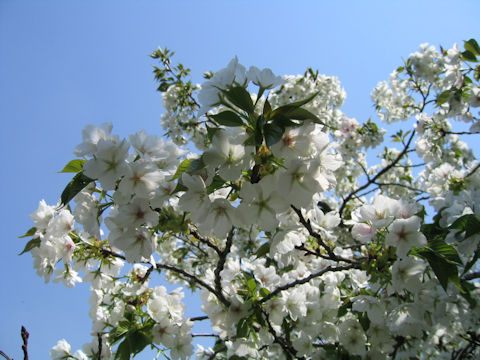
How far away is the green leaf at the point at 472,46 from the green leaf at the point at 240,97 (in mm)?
2846

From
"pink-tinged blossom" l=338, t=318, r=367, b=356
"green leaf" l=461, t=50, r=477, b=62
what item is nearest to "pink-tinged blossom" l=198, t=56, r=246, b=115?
"pink-tinged blossom" l=338, t=318, r=367, b=356

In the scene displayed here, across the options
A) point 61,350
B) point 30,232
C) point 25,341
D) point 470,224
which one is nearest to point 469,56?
point 470,224

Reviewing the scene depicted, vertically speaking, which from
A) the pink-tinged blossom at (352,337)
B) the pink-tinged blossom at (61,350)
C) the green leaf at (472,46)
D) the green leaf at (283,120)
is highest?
the green leaf at (472,46)

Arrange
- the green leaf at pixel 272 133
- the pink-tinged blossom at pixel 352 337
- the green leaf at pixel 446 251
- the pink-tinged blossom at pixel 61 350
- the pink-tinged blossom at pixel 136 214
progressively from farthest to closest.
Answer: the pink-tinged blossom at pixel 61 350 < the pink-tinged blossom at pixel 352 337 < the green leaf at pixel 446 251 < the pink-tinged blossom at pixel 136 214 < the green leaf at pixel 272 133

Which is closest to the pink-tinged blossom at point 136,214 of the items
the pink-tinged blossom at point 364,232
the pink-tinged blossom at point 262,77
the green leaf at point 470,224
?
the pink-tinged blossom at point 262,77

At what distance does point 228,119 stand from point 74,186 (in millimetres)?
739

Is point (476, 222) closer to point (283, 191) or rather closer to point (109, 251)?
point (283, 191)

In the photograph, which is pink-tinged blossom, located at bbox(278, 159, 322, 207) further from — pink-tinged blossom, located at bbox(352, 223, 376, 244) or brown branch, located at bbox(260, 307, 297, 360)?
brown branch, located at bbox(260, 307, 297, 360)

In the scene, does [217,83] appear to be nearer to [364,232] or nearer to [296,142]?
[296,142]

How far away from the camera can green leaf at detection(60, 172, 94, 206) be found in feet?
4.33

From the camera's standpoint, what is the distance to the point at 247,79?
121 cm

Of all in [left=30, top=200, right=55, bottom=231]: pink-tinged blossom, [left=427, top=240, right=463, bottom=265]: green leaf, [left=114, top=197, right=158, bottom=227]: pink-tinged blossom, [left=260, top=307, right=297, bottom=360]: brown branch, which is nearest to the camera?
[left=114, top=197, right=158, bottom=227]: pink-tinged blossom

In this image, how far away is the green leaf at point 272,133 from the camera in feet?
3.52

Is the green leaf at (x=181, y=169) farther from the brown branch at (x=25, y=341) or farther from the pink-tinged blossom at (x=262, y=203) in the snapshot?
the brown branch at (x=25, y=341)
